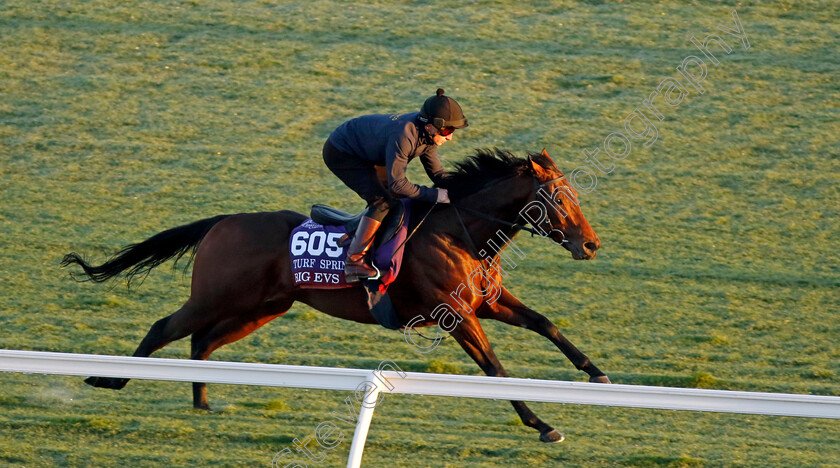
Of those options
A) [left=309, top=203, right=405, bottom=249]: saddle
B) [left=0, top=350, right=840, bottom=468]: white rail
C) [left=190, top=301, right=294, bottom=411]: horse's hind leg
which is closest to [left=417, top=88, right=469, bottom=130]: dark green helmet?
[left=309, top=203, right=405, bottom=249]: saddle

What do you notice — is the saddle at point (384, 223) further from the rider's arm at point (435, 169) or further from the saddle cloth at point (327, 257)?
the rider's arm at point (435, 169)

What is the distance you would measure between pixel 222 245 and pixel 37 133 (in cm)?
449

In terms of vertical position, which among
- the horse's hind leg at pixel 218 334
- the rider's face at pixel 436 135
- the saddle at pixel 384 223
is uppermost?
the rider's face at pixel 436 135

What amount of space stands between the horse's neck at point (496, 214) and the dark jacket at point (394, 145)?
231 millimetres

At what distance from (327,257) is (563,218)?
1.11 m

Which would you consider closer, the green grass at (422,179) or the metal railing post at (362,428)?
the metal railing post at (362,428)

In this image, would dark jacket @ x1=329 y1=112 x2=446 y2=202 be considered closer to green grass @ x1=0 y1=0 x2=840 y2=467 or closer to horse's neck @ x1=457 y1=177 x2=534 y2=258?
horse's neck @ x1=457 y1=177 x2=534 y2=258

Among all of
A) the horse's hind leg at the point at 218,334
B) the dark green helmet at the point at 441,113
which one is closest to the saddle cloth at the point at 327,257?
the horse's hind leg at the point at 218,334

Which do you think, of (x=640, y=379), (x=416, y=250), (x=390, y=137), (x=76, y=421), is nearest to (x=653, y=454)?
(x=640, y=379)

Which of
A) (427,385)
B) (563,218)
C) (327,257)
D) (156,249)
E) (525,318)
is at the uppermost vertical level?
(563,218)

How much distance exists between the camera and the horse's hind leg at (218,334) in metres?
4.80

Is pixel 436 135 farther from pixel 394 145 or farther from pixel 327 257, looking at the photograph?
pixel 327 257

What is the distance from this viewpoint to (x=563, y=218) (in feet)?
14.2

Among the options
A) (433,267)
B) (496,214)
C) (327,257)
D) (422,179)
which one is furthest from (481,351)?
(422,179)
